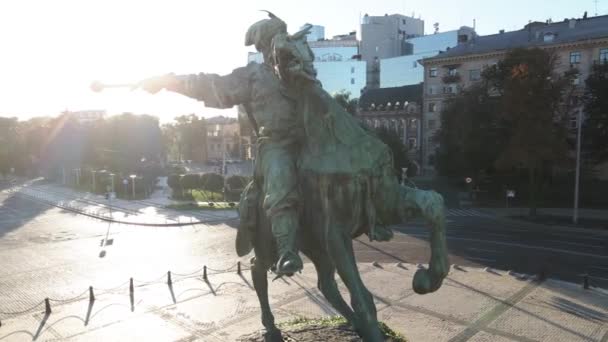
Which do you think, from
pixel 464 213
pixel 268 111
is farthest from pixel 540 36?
pixel 268 111

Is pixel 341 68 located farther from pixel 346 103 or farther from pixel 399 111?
pixel 346 103

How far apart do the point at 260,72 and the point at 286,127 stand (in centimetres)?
82

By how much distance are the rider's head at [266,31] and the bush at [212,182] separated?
41.6 m

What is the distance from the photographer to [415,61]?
7969 centimetres

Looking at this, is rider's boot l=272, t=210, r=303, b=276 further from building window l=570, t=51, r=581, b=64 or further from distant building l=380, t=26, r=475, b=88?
distant building l=380, t=26, r=475, b=88

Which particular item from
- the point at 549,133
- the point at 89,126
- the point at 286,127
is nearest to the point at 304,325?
the point at 286,127

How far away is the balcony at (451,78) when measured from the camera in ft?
197

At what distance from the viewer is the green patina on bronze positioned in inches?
204

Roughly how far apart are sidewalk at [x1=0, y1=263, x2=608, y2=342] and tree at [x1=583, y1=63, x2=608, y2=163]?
2969 centimetres

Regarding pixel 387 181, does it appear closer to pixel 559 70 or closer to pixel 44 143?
pixel 559 70

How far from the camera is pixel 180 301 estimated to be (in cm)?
1404

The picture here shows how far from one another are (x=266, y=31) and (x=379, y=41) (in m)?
93.8

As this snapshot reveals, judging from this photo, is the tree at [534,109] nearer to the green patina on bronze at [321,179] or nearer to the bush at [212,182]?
the bush at [212,182]

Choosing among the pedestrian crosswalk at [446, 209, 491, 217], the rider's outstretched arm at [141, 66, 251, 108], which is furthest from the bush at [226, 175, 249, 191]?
the rider's outstretched arm at [141, 66, 251, 108]
